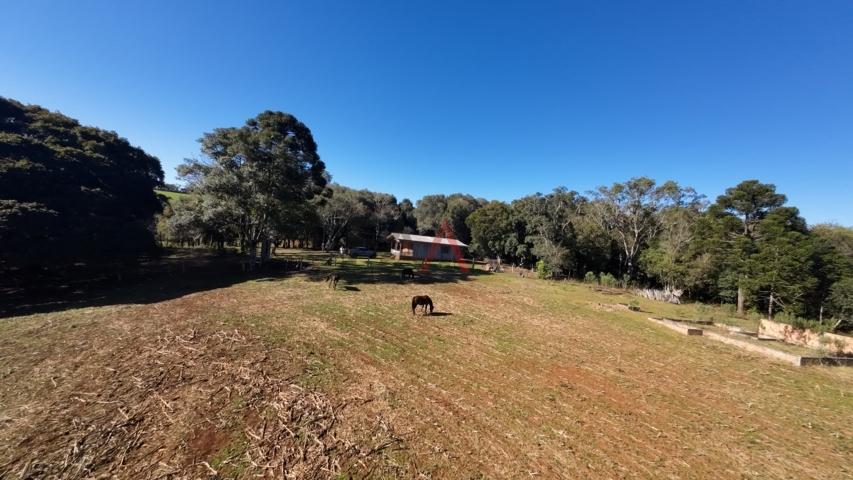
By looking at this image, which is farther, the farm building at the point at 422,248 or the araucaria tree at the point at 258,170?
the farm building at the point at 422,248

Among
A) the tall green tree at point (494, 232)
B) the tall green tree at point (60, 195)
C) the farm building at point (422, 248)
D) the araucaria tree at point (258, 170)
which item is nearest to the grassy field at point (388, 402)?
the tall green tree at point (60, 195)

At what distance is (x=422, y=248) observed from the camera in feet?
133

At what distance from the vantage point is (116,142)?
86.3ft

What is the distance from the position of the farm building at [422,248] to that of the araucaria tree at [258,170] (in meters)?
18.1

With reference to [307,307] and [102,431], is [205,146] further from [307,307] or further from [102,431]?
[102,431]

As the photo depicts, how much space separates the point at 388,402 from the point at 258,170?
21225 millimetres

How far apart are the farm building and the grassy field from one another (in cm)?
2825

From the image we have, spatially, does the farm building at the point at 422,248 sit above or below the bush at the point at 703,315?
above

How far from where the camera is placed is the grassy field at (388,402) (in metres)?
4.48

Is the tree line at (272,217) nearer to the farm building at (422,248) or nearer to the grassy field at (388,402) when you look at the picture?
the grassy field at (388,402)

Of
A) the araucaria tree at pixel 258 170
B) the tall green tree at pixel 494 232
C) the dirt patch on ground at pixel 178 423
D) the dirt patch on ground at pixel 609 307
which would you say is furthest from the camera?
the tall green tree at pixel 494 232

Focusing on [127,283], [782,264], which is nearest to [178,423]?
[127,283]

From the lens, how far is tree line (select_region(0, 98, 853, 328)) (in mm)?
15992

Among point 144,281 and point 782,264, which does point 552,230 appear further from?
point 144,281
